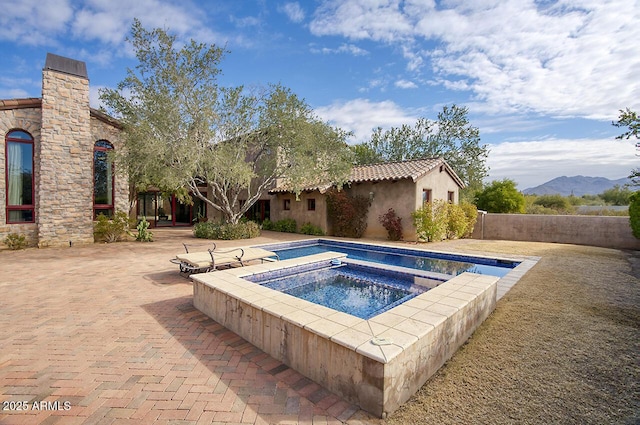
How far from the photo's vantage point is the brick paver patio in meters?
2.95

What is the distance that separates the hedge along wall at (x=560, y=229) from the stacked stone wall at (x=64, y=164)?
2248cm

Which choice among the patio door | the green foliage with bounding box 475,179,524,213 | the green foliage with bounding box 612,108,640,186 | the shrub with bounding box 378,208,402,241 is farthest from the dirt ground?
the patio door

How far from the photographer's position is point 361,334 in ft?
11.1

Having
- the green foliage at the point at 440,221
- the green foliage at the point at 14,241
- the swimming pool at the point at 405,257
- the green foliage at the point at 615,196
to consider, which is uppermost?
the green foliage at the point at 615,196

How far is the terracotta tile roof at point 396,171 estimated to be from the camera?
16.2m

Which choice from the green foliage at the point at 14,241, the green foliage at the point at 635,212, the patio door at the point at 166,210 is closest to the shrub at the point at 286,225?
the patio door at the point at 166,210

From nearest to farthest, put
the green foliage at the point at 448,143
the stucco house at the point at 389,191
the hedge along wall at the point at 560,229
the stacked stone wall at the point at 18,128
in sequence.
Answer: the stacked stone wall at the point at 18,128
the hedge along wall at the point at 560,229
the stucco house at the point at 389,191
the green foliage at the point at 448,143

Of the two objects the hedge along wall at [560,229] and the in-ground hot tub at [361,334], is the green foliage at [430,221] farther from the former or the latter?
the in-ground hot tub at [361,334]

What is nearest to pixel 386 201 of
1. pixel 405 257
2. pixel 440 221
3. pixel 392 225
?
pixel 392 225

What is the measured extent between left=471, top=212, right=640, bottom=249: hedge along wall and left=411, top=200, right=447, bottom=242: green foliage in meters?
5.17

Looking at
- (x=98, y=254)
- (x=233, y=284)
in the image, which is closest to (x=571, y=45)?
(x=233, y=284)

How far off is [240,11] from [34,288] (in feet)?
39.0

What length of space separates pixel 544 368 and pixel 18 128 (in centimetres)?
1895

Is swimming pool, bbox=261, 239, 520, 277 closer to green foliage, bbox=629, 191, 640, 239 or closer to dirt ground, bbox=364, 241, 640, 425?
dirt ground, bbox=364, 241, 640, 425
